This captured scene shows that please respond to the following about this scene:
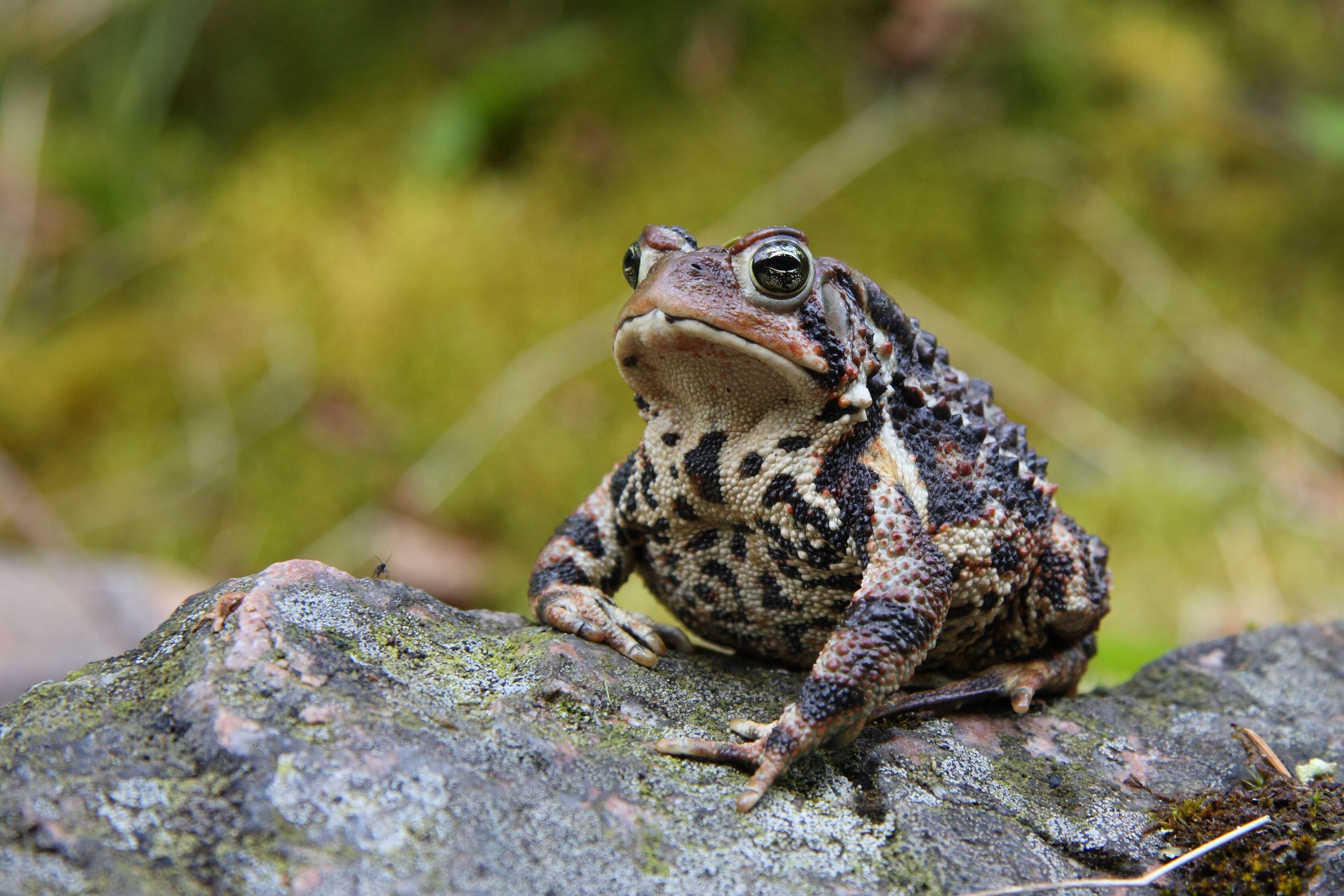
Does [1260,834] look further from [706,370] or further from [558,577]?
[558,577]

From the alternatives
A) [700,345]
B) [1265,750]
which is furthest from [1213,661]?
[700,345]

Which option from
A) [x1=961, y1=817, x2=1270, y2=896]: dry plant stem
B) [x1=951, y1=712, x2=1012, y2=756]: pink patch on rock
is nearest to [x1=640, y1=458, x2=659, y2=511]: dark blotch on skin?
[x1=951, y1=712, x2=1012, y2=756]: pink patch on rock

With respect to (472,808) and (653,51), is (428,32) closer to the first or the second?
(653,51)

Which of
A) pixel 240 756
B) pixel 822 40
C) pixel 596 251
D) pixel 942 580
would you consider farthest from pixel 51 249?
pixel 942 580

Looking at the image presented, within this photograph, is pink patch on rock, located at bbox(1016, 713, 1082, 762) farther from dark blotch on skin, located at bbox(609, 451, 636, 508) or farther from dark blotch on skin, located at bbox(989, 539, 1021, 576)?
dark blotch on skin, located at bbox(609, 451, 636, 508)

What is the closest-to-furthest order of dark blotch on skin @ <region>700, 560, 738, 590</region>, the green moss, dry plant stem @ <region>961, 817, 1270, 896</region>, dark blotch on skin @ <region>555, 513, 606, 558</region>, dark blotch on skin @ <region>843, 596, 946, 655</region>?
dry plant stem @ <region>961, 817, 1270, 896</region> < the green moss < dark blotch on skin @ <region>843, 596, 946, 655</region> < dark blotch on skin @ <region>700, 560, 738, 590</region> < dark blotch on skin @ <region>555, 513, 606, 558</region>

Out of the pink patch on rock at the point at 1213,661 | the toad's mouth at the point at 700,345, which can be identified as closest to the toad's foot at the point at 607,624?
the toad's mouth at the point at 700,345

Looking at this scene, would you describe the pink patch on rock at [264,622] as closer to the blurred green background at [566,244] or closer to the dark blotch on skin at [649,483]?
the dark blotch on skin at [649,483]

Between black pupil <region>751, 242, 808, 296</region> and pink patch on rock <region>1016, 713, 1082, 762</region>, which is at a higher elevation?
black pupil <region>751, 242, 808, 296</region>
